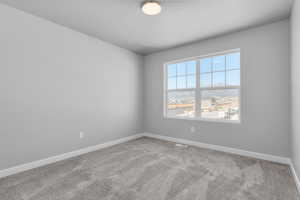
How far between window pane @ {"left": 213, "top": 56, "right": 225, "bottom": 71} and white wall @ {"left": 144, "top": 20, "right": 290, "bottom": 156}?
202 mm

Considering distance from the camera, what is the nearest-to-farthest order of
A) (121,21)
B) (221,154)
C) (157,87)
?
(121,21)
(221,154)
(157,87)

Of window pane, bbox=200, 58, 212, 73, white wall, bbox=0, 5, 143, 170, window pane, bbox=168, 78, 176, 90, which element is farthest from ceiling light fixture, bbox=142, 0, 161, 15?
window pane, bbox=168, 78, 176, 90

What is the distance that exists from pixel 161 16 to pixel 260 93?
235cm

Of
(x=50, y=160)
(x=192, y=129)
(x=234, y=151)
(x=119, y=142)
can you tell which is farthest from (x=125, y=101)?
(x=234, y=151)

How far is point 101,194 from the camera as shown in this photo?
5.62ft

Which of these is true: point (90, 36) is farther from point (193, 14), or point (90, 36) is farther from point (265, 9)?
point (265, 9)

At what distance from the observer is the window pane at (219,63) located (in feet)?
10.9

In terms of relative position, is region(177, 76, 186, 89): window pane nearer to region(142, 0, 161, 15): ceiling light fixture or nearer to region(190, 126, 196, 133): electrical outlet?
region(190, 126, 196, 133): electrical outlet

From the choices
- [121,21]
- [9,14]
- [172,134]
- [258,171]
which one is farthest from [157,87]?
[9,14]

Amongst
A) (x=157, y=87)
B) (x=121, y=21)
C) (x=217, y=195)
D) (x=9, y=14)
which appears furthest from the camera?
(x=157, y=87)

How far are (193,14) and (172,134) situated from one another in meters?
2.86

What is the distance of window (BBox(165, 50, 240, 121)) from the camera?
3170 mm

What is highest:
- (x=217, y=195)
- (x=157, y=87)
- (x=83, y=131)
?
(x=157, y=87)

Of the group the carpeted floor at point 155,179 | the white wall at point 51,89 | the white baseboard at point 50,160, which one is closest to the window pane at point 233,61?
the carpeted floor at point 155,179
